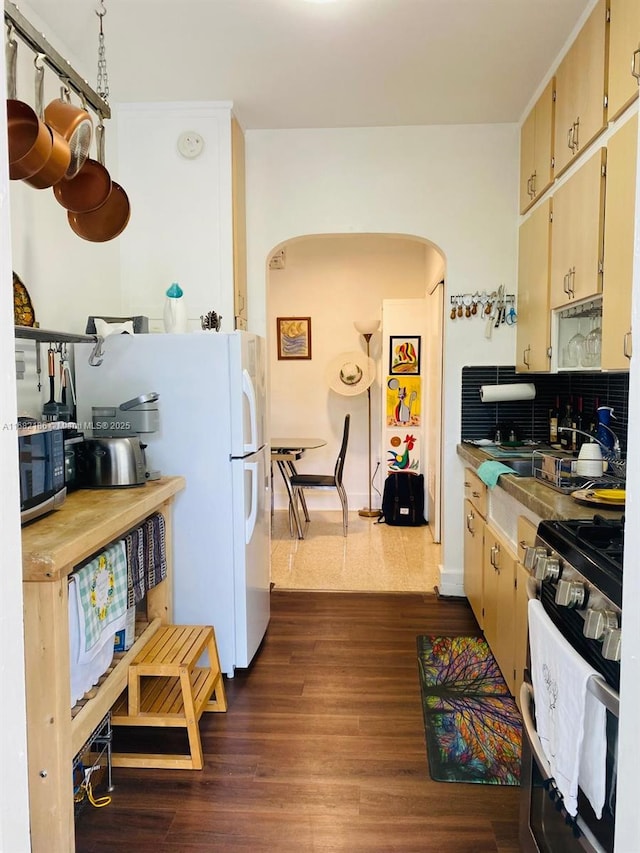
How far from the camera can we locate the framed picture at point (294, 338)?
6.15 meters

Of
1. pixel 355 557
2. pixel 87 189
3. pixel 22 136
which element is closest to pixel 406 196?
pixel 87 189

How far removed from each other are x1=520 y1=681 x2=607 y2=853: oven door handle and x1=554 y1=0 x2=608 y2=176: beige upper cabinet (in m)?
1.92

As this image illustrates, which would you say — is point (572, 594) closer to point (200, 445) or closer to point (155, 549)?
point (155, 549)

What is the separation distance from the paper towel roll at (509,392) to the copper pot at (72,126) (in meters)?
2.38

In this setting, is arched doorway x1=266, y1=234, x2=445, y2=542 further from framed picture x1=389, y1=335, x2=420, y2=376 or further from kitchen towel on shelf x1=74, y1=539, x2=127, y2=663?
kitchen towel on shelf x1=74, y1=539, x2=127, y2=663

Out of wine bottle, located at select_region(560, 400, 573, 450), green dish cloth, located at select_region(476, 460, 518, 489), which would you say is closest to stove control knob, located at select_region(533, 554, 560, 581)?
green dish cloth, located at select_region(476, 460, 518, 489)

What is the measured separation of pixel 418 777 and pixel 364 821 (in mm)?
283

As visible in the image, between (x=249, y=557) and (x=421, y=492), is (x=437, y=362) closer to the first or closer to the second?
(x=421, y=492)

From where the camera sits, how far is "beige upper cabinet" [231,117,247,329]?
3.25 metres

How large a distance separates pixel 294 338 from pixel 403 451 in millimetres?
1643

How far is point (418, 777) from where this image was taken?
2006 millimetres

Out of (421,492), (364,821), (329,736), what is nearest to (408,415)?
(421,492)

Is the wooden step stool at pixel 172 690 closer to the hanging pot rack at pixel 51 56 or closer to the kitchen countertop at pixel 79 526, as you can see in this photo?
the kitchen countertop at pixel 79 526

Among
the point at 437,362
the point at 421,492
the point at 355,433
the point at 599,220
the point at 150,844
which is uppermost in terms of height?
the point at 599,220
